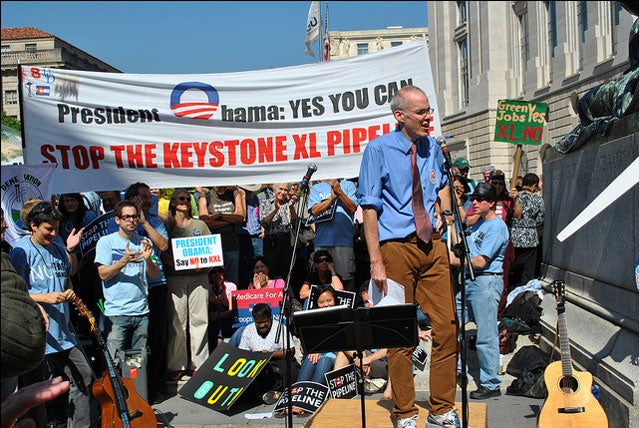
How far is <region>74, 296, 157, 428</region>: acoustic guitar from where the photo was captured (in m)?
6.42

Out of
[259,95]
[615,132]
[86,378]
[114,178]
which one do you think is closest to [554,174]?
[615,132]

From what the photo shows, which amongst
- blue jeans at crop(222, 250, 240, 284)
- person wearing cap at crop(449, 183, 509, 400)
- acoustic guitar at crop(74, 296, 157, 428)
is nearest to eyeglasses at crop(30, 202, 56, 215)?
acoustic guitar at crop(74, 296, 157, 428)

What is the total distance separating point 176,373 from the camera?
8.91 metres

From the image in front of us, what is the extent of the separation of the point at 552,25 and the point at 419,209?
119ft

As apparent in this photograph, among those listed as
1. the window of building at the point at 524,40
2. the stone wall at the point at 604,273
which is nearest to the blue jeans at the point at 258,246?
the stone wall at the point at 604,273

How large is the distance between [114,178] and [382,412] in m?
4.27

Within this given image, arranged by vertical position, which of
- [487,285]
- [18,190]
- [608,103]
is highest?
[608,103]

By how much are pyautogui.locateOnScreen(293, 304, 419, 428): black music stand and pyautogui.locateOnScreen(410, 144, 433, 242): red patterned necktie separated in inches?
21.7

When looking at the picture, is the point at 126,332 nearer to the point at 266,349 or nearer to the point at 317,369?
the point at 266,349

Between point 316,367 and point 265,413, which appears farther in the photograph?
point 316,367

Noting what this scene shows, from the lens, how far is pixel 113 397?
657 centimetres

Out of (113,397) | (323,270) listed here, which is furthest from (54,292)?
(323,270)

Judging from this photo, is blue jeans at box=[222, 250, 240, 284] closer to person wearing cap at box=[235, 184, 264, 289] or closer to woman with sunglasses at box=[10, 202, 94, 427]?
person wearing cap at box=[235, 184, 264, 289]

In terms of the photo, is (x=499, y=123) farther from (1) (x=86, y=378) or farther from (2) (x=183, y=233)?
(1) (x=86, y=378)
